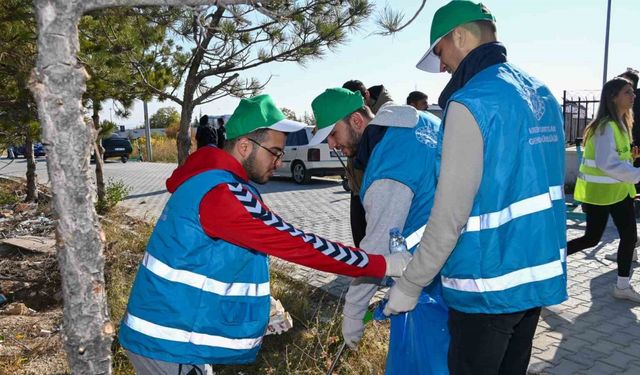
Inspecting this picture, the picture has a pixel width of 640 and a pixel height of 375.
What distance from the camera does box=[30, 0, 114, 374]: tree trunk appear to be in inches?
64.1

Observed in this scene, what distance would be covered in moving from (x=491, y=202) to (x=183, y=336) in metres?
1.19

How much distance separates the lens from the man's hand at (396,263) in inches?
87.6

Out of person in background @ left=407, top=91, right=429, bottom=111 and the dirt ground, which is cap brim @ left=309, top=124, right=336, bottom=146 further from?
person in background @ left=407, top=91, right=429, bottom=111

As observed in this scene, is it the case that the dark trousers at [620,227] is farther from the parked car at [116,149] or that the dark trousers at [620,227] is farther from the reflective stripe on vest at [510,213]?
the parked car at [116,149]

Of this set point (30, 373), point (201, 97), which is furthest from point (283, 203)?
point (30, 373)

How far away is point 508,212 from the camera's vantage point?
1838 millimetres

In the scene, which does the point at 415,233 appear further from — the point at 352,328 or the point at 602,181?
the point at 602,181

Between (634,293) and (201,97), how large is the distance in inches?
195

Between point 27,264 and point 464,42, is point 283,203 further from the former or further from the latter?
point 464,42

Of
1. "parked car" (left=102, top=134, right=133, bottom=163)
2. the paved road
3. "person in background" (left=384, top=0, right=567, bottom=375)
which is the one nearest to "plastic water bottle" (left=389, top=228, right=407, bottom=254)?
"person in background" (left=384, top=0, right=567, bottom=375)

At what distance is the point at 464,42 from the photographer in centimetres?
204

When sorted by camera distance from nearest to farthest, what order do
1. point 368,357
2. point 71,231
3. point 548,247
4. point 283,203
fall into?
point 71,231
point 548,247
point 368,357
point 283,203

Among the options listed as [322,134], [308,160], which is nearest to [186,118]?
[322,134]

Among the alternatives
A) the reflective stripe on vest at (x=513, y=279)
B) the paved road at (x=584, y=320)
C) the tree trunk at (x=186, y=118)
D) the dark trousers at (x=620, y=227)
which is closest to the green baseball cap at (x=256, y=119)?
the reflective stripe on vest at (x=513, y=279)
